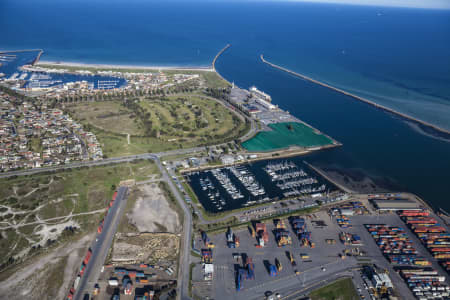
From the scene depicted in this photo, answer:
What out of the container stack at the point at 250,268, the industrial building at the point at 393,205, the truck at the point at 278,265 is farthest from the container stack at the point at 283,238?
the industrial building at the point at 393,205

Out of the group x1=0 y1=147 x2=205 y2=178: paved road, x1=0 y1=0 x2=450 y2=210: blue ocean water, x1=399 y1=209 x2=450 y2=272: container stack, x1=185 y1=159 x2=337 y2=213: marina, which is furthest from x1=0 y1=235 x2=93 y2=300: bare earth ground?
x1=0 y1=0 x2=450 y2=210: blue ocean water

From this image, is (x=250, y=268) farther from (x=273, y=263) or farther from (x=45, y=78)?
(x=45, y=78)

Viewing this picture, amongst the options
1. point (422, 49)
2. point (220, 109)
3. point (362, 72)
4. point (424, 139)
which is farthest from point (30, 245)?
point (422, 49)

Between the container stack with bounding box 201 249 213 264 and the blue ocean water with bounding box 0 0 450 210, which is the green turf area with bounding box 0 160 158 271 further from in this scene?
the blue ocean water with bounding box 0 0 450 210

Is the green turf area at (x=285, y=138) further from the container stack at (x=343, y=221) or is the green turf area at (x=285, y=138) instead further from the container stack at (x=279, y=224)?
the container stack at (x=343, y=221)

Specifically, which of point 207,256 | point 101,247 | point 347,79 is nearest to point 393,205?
point 207,256

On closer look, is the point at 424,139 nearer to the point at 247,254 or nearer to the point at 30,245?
the point at 247,254
